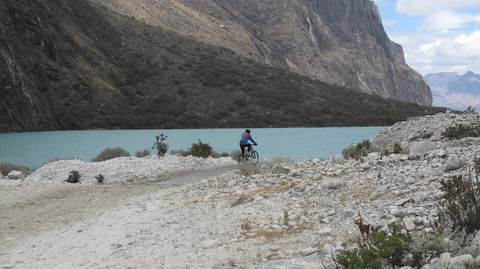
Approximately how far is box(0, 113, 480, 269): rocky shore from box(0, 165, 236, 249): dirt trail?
0.15m

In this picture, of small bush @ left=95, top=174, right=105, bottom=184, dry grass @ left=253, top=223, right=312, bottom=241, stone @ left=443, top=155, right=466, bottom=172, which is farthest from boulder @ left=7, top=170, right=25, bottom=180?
stone @ left=443, top=155, right=466, bottom=172

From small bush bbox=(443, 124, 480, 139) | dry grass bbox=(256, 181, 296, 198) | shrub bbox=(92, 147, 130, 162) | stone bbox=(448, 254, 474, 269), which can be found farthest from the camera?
shrub bbox=(92, 147, 130, 162)

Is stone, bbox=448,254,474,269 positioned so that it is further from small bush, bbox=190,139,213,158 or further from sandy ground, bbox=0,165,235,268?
small bush, bbox=190,139,213,158

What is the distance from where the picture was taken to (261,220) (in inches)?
412

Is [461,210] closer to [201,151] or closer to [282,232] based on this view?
[282,232]

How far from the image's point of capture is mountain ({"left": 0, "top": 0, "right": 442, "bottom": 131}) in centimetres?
8594

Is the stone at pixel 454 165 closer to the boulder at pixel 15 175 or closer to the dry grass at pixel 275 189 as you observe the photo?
the dry grass at pixel 275 189

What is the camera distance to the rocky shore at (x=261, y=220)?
8.17m

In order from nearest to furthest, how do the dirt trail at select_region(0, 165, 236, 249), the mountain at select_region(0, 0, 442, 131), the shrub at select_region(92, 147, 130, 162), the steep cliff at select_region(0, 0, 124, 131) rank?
the dirt trail at select_region(0, 165, 236, 249), the shrub at select_region(92, 147, 130, 162), the steep cliff at select_region(0, 0, 124, 131), the mountain at select_region(0, 0, 442, 131)

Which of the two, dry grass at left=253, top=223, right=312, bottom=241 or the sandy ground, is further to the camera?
the sandy ground

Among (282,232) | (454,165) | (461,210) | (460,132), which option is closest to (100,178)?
(460,132)

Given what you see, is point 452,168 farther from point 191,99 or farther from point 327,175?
point 191,99

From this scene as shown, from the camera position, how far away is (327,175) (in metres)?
13.5

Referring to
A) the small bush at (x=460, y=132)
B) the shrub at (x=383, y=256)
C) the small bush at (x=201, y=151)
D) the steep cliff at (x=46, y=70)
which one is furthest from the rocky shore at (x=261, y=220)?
the steep cliff at (x=46, y=70)
